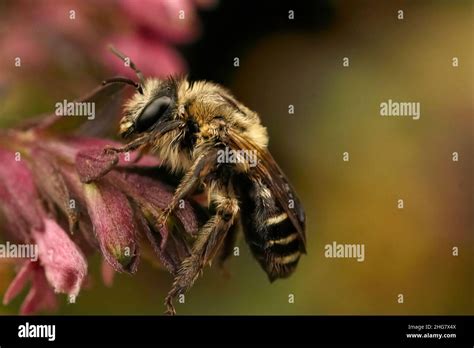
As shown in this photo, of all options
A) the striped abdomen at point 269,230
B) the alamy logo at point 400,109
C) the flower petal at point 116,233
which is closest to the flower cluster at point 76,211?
the flower petal at point 116,233

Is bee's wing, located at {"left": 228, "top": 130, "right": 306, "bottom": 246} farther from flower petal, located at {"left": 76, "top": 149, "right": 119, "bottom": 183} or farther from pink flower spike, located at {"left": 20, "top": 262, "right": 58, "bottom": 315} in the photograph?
pink flower spike, located at {"left": 20, "top": 262, "right": 58, "bottom": 315}

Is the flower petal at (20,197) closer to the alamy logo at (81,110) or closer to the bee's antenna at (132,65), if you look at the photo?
the alamy logo at (81,110)

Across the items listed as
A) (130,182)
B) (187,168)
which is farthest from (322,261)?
(130,182)

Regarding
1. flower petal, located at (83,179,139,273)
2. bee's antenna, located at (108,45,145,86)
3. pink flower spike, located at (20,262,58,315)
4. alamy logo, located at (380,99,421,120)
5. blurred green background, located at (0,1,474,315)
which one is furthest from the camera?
alamy logo, located at (380,99,421,120)

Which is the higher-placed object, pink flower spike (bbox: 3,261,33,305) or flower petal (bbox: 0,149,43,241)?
flower petal (bbox: 0,149,43,241)

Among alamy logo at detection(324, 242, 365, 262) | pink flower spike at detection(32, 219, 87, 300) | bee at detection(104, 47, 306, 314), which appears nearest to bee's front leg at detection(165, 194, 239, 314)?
bee at detection(104, 47, 306, 314)

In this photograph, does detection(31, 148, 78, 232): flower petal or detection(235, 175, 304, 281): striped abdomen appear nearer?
detection(31, 148, 78, 232): flower petal

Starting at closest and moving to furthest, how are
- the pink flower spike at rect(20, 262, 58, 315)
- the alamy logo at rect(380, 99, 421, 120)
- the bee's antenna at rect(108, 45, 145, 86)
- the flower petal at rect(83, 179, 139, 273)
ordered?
the flower petal at rect(83, 179, 139, 273) → the pink flower spike at rect(20, 262, 58, 315) → the bee's antenna at rect(108, 45, 145, 86) → the alamy logo at rect(380, 99, 421, 120)
